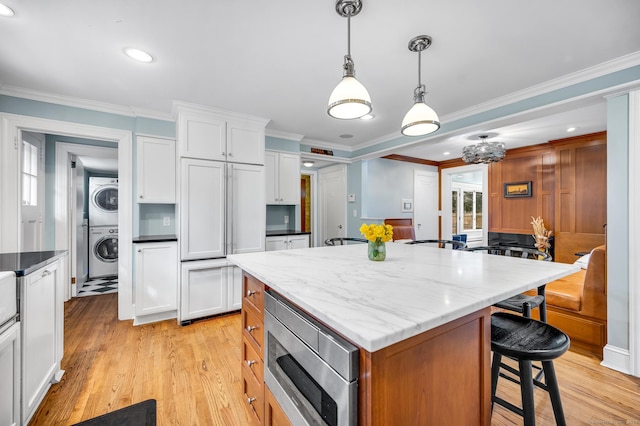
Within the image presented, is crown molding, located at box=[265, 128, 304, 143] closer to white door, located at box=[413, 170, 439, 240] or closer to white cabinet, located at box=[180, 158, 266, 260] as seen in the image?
white cabinet, located at box=[180, 158, 266, 260]

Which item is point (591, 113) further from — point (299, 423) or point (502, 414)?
point (299, 423)

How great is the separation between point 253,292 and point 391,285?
79 cm

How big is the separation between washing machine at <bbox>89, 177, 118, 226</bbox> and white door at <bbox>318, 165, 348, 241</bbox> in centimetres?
393

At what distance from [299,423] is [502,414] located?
1441 millimetres

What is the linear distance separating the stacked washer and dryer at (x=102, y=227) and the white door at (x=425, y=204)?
19.3 ft

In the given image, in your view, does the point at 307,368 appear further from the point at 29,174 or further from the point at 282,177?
the point at 29,174

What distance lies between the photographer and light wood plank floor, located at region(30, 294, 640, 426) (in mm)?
1662

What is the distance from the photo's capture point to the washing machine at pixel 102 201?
4.94 metres

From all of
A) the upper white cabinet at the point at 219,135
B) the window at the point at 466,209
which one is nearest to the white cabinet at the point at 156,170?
the upper white cabinet at the point at 219,135

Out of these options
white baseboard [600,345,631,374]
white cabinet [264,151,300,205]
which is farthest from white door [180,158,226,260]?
white baseboard [600,345,631,374]

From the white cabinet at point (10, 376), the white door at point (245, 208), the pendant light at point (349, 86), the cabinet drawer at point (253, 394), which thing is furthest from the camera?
the white door at point (245, 208)

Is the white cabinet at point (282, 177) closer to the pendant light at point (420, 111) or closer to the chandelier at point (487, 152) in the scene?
the pendant light at point (420, 111)

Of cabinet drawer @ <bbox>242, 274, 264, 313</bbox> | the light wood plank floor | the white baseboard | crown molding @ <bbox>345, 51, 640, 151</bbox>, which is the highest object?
crown molding @ <bbox>345, 51, 640, 151</bbox>

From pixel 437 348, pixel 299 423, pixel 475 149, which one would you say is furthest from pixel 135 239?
pixel 475 149
